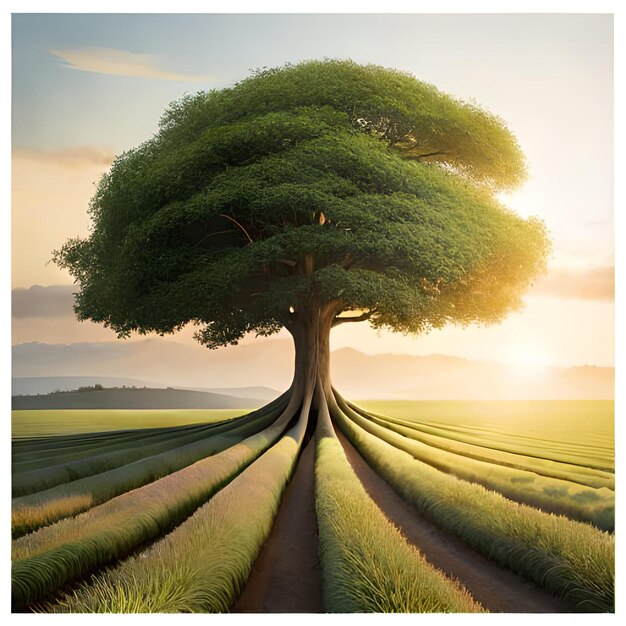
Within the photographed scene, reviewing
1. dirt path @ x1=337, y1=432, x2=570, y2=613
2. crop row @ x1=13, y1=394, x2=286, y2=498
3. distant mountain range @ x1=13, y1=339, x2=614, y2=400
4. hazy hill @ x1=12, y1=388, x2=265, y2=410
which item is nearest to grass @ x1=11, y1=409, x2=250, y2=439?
hazy hill @ x1=12, y1=388, x2=265, y2=410

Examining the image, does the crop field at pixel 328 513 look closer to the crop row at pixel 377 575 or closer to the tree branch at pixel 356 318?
the crop row at pixel 377 575

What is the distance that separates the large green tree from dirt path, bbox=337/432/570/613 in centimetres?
387

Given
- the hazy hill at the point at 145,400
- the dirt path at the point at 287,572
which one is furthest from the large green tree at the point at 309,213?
the dirt path at the point at 287,572

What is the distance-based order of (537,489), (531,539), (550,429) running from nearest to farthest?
(531,539) → (537,489) → (550,429)

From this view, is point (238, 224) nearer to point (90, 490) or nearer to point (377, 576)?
point (90, 490)

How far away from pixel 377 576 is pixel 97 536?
2.97 meters

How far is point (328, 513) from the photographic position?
711 cm

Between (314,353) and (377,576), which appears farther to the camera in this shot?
(314,353)

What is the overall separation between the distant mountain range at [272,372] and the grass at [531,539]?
207 cm

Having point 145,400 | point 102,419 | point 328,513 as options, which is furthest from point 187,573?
point 102,419

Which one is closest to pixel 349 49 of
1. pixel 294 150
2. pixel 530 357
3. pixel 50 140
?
pixel 294 150

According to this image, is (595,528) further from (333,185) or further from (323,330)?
(323,330)

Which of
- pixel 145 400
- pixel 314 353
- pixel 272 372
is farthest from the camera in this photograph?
pixel 314 353

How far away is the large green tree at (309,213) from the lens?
10438 millimetres
